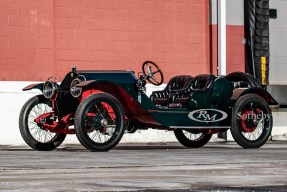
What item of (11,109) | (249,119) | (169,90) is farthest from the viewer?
(11,109)

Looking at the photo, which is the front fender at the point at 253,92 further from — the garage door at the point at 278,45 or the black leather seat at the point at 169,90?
the garage door at the point at 278,45

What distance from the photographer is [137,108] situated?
13211 millimetres

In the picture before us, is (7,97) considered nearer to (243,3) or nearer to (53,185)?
(243,3)

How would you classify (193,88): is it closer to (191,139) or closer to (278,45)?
(191,139)

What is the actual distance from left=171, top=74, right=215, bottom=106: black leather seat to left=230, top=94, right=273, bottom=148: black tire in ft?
1.87

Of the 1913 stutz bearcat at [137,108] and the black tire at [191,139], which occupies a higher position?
the 1913 stutz bearcat at [137,108]

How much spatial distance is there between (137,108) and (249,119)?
2070 millimetres

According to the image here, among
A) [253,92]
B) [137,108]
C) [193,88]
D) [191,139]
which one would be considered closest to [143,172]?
[137,108]

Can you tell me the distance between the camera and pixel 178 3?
1928 cm

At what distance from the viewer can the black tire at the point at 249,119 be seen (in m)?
14.0

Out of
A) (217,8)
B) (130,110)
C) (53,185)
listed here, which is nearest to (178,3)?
(217,8)

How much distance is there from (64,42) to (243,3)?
15.1 feet

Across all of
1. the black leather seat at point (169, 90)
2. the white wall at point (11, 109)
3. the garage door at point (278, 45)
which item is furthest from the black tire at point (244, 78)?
the garage door at point (278, 45)

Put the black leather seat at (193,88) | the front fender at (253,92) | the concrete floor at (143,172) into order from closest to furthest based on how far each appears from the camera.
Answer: the concrete floor at (143,172) → the black leather seat at (193,88) → the front fender at (253,92)
